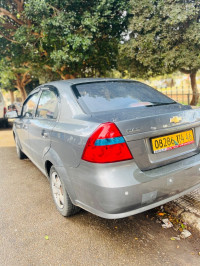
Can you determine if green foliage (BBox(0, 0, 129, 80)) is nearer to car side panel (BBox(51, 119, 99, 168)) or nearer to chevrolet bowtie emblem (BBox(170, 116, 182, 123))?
car side panel (BBox(51, 119, 99, 168))

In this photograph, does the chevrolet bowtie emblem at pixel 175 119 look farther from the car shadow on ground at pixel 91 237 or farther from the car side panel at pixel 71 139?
the car shadow on ground at pixel 91 237

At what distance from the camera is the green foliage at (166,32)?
36.5 feet

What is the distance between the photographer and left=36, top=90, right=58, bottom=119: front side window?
283cm

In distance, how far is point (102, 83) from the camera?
9.70 feet

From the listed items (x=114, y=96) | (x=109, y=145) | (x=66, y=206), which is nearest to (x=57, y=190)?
(x=66, y=206)

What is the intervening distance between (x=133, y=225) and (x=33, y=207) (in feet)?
4.55

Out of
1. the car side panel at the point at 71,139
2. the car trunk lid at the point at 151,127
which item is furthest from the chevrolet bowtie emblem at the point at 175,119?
the car side panel at the point at 71,139

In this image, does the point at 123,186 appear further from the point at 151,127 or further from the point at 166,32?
the point at 166,32

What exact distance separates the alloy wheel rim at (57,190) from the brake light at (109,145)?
100 cm

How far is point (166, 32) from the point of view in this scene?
11836mm

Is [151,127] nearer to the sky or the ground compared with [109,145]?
nearer to the sky

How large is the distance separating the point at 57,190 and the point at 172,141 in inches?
60.8

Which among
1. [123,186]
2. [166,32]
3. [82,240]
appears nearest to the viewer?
[123,186]

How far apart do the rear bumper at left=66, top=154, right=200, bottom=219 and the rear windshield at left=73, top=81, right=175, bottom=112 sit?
2.31 feet
